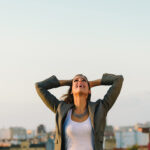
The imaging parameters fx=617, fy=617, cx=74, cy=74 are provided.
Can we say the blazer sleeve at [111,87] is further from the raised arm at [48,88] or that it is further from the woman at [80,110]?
the raised arm at [48,88]

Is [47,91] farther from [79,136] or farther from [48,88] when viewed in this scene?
[79,136]

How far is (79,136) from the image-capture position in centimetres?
797

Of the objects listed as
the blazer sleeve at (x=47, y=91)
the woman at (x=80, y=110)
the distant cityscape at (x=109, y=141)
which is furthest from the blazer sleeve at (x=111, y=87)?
the distant cityscape at (x=109, y=141)

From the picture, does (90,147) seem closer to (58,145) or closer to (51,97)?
(58,145)

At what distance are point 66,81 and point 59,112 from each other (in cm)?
56

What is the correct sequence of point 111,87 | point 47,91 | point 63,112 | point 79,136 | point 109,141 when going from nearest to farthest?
1. point 79,136
2. point 63,112
3. point 111,87
4. point 47,91
5. point 109,141

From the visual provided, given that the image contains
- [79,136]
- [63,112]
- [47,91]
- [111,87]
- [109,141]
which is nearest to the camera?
[79,136]

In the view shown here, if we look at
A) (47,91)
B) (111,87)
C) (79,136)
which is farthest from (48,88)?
(79,136)

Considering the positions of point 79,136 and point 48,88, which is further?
point 48,88

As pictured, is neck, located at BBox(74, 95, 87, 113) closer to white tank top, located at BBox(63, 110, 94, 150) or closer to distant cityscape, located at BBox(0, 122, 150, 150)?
white tank top, located at BBox(63, 110, 94, 150)

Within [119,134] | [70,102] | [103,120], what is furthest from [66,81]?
[119,134]

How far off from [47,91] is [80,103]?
61 centimetres

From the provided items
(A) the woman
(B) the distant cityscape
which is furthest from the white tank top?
(B) the distant cityscape

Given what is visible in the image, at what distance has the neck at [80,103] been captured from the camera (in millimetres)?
8273
